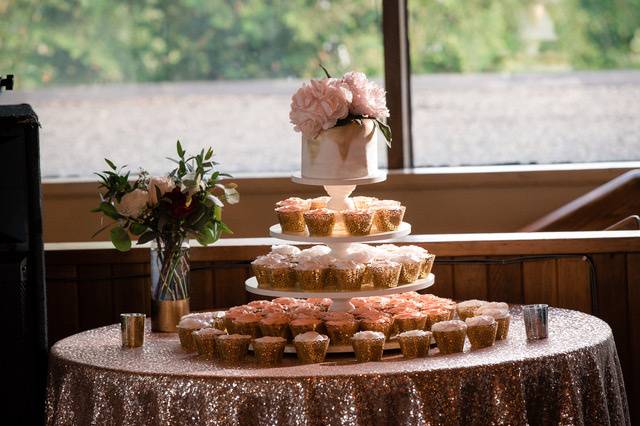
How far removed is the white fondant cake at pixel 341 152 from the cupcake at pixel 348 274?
220 mm

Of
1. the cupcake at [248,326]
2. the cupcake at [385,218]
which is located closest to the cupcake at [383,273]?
the cupcake at [385,218]

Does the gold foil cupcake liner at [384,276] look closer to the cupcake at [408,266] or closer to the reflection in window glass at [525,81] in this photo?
the cupcake at [408,266]

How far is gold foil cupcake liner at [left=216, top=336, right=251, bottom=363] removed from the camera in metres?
2.84

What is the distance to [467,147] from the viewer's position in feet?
18.7

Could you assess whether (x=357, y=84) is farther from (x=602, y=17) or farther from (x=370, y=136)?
(x=602, y=17)

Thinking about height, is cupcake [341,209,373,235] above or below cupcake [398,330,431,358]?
above

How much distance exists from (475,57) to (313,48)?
2.60 feet

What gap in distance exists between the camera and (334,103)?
2852 mm

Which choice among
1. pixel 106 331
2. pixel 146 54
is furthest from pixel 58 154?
pixel 106 331

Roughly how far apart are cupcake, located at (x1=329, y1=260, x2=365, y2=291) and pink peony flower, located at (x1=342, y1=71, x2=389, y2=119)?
38cm

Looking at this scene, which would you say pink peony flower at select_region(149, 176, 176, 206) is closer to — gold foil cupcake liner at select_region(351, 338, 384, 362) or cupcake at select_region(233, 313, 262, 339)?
cupcake at select_region(233, 313, 262, 339)

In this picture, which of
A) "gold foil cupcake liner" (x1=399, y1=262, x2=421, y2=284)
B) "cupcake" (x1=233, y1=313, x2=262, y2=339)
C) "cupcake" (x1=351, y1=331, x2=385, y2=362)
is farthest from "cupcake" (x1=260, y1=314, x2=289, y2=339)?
"gold foil cupcake liner" (x1=399, y1=262, x2=421, y2=284)

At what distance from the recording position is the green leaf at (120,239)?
3.28 meters

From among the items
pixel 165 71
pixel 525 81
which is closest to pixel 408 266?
pixel 525 81
